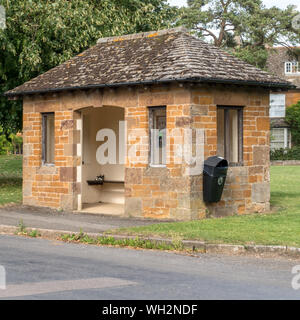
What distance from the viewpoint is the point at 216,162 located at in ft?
48.3

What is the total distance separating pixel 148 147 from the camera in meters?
15.6

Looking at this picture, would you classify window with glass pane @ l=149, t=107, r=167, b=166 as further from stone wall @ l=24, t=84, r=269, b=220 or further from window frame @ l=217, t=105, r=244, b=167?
window frame @ l=217, t=105, r=244, b=167

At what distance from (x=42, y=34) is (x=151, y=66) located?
6.64 metres

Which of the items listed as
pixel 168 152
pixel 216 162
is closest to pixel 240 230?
pixel 216 162

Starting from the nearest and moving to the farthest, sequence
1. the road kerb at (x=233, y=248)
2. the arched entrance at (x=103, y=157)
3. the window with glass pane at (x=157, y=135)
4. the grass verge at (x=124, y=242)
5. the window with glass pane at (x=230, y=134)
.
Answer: the road kerb at (x=233, y=248) < the grass verge at (x=124, y=242) < the window with glass pane at (x=157, y=135) < the window with glass pane at (x=230, y=134) < the arched entrance at (x=103, y=157)

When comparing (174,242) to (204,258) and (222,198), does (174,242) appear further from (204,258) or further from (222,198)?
(222,198)

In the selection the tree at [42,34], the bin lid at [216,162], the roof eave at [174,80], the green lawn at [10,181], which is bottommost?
the green lawn at [10,181]

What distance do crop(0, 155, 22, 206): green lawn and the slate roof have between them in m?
3.46

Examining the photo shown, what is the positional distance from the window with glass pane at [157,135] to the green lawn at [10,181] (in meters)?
5.10

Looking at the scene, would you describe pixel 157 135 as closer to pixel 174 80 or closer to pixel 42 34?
pixel 174 80

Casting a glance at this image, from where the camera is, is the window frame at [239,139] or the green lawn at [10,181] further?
the green lawn at [10,181]

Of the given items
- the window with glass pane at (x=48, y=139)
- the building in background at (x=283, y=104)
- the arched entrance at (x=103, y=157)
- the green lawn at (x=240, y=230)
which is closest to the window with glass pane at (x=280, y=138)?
the building in background at (x=283, y=104)

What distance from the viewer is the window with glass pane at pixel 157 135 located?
15.5m

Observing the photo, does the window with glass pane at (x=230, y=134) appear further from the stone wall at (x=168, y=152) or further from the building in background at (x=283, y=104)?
the building in background at (x=283, y=104)
